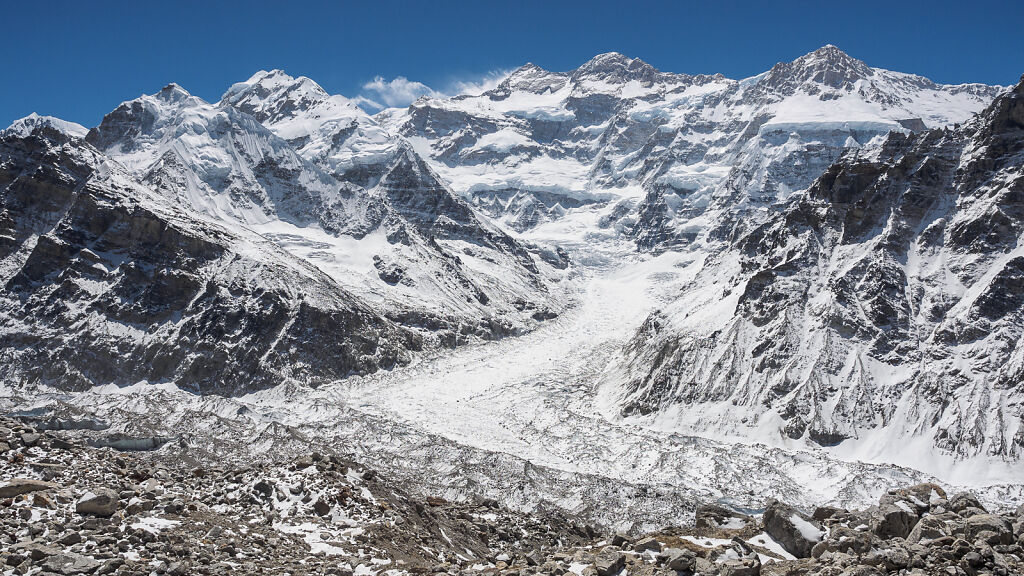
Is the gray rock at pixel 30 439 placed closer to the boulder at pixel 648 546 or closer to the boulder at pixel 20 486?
the boulder at pixel 20 486

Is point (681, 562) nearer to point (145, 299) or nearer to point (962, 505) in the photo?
point (962, 505)

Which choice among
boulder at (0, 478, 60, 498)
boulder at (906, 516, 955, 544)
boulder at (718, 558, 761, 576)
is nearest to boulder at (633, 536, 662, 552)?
boulder at (718, 558, 761, 576)

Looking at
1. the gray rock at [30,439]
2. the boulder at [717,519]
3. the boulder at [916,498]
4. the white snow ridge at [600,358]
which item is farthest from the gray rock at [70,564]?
the boulder at [916,498]

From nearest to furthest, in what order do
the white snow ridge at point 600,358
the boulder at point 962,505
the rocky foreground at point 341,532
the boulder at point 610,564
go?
1. the rocky foreground at point 341,532
2. the boulder at point 610,564
3. the boulder at point 962,505
4. the white snow ridge at point 600,358

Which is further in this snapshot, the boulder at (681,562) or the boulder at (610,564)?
the boulder at (610,564)

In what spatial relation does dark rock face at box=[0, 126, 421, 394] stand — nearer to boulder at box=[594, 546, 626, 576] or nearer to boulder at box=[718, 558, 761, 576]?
boulder at box=[594, 546, 626, 576]

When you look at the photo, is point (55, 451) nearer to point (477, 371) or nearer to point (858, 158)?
point (477, 371)

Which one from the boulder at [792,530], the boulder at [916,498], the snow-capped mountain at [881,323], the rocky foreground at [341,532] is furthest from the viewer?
the snow-capped mountain at [881,323]
